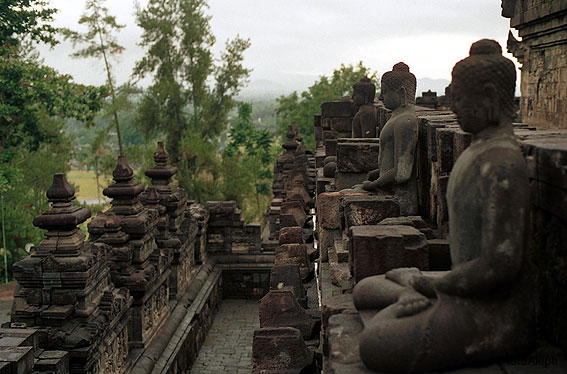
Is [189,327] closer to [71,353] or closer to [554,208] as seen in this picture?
[71,353]

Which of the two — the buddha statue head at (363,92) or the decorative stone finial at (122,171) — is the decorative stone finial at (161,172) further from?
the buddha statue head at (363,92)

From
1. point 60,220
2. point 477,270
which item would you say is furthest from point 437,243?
point 60,220

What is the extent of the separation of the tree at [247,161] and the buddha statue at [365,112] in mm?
16773

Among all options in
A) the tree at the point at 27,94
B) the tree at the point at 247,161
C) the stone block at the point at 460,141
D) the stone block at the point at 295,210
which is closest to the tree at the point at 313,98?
the tree at the point at 247,161

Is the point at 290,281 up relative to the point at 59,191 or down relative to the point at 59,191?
down

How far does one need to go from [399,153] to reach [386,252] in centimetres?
191

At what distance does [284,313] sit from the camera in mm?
4508

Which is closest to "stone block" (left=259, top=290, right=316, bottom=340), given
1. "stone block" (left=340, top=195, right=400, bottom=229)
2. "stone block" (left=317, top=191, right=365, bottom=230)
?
"stone block" (left=340, top=195, right=400, bottom=229)

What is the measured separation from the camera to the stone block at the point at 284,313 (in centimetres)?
447

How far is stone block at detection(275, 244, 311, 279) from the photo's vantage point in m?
6.23

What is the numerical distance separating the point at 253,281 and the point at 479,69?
1213 centimetres

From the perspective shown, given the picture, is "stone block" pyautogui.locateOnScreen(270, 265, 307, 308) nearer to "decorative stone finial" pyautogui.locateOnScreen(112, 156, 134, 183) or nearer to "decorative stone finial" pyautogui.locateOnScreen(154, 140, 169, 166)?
"decorative stone finial" pyautogui.locateOnScreen(112, 156, 134, 183)

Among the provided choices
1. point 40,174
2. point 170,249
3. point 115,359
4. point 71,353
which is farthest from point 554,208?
point 40,174

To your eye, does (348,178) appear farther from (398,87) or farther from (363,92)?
(363,92)
